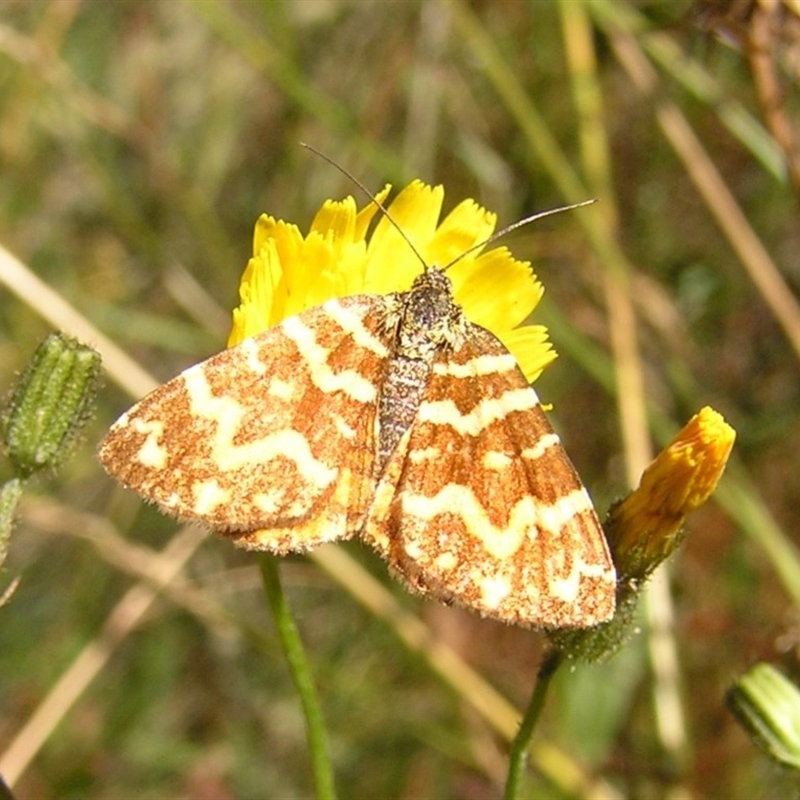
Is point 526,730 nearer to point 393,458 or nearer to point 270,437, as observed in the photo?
point 393,458

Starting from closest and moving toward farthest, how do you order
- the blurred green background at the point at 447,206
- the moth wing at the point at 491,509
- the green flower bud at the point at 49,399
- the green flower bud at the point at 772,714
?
the moth wing at the point at 491,509 < the green flower bud at the point at 49,399 < the green flower bud at the point at 772,714 < the blurred green background at the point at 447,206

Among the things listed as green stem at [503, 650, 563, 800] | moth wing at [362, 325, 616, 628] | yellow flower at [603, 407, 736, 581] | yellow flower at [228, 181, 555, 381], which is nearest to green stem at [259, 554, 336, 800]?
moth wing at [362, 325, 616, 628]

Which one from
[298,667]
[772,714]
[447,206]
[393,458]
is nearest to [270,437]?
[393,458]

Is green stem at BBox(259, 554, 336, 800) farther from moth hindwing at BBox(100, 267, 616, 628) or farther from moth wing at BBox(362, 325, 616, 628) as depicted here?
moth wing at BBox(362, 325, 616, 628)

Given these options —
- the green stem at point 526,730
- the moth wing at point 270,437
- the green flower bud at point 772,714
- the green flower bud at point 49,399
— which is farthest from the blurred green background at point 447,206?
the green stem at point 526,730

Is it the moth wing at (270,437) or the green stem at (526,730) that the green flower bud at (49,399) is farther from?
the green stem at (526,730)

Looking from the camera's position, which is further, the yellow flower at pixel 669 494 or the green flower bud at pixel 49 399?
the green flower bud at pixel 49 399
